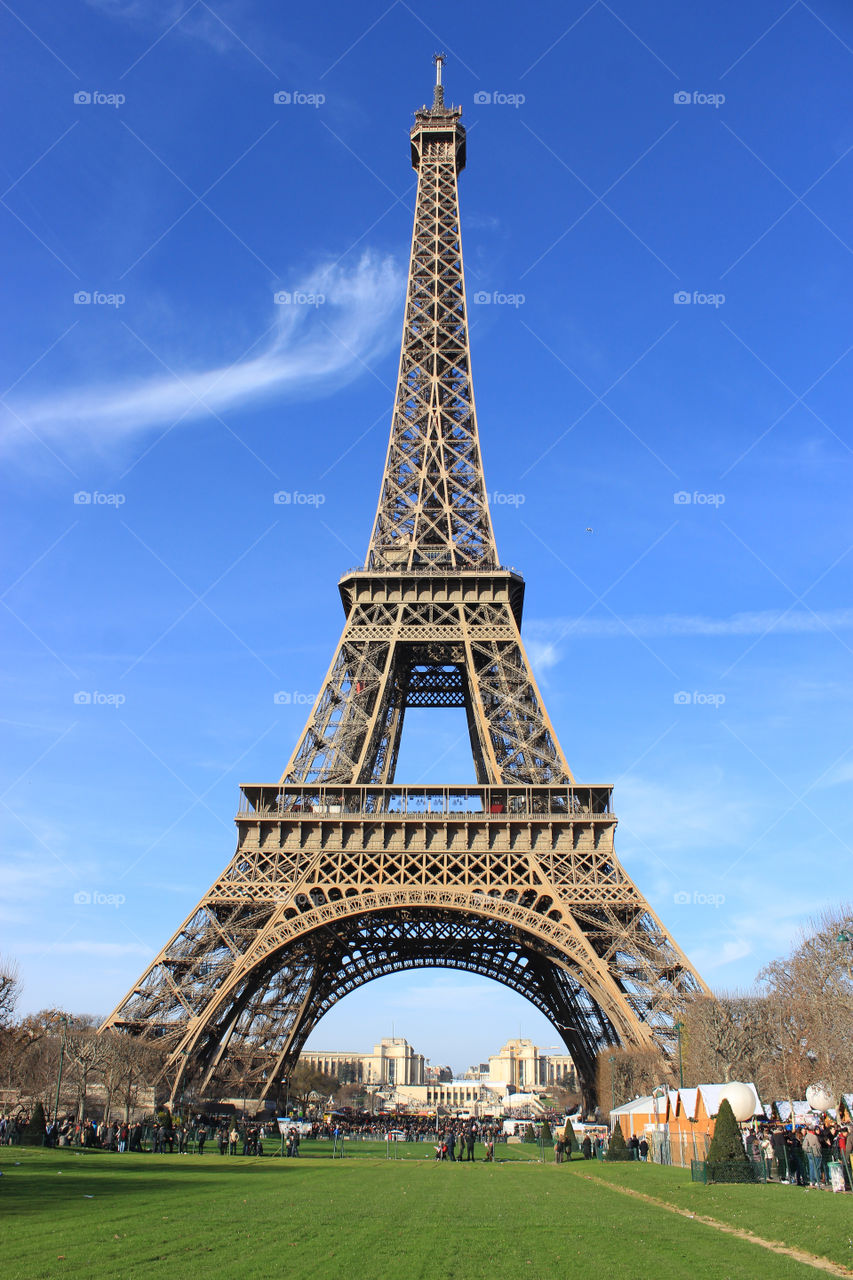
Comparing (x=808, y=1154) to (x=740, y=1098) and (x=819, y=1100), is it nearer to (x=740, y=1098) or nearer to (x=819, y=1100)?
(x=740, y=1098)

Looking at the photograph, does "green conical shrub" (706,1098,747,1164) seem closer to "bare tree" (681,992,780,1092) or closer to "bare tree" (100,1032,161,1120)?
"bare tree" (681,992,780,1092)

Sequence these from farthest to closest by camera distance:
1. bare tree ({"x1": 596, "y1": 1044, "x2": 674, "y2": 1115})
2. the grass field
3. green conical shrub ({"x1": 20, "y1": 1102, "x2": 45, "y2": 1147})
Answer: bare tree ({"x1": 596, "y1": 1044, "x2": 674, "y2": 1115}), green conical shrub ({"x1": 20, "y1": 1102, "x2": 45, "y2": 1147}), the grass field

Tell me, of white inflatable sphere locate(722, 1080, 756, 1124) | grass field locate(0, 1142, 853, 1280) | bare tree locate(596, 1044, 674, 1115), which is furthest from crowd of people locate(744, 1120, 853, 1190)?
bare tree locate(596, 1044, 674, 1115)

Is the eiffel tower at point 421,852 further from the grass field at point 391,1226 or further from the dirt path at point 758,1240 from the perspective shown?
the dirt path at point 758,1240

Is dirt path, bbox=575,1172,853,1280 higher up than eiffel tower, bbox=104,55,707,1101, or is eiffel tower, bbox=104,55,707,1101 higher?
eiffel tower, bbox=104,55,707,1101

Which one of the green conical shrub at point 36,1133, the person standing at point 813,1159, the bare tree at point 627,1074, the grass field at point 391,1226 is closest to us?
the grass field at point 391,1226

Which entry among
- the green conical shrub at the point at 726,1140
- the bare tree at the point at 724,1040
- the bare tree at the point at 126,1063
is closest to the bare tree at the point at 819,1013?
the bare tree at the point at 724,1040
